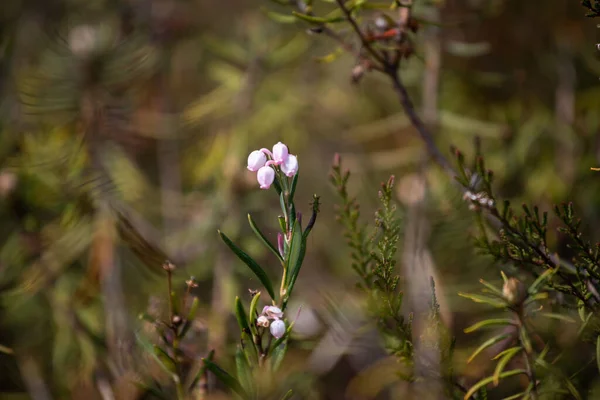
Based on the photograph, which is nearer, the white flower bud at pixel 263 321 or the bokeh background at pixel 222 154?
the white flower bud at pixel 263 321

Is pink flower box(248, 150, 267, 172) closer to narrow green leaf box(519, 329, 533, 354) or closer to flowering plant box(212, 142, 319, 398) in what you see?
flowering plant box(212, 142, 319, 398)

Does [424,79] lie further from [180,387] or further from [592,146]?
[180,387]

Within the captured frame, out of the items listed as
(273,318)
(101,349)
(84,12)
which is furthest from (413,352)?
(84,12)

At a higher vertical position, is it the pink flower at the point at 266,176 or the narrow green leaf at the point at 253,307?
the pink flower at the point at 266,176

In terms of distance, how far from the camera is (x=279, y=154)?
0.32 metres

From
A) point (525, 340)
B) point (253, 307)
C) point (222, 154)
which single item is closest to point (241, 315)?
point (253, 307)

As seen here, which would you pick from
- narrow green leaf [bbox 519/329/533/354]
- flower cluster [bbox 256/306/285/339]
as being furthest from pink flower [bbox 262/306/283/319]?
narrow green leaf [bbox 519/329/533/354]

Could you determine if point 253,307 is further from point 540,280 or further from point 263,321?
point 540,280

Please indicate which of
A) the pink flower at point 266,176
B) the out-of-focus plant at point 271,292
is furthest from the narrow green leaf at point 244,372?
the pink flower at point 266,176

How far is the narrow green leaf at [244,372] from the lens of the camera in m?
0.32

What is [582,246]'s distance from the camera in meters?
0.32

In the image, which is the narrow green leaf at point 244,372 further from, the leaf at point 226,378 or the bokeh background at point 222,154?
the bokeh background at point 222,154

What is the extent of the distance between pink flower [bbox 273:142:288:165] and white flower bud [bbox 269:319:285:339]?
9cm

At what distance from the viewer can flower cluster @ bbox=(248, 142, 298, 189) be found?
315mm
